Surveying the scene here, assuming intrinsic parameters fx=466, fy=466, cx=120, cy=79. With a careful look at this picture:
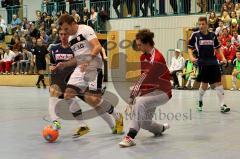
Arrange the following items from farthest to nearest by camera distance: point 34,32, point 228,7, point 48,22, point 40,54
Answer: point 48,22, point 34,32, point 40,54, point 228,7

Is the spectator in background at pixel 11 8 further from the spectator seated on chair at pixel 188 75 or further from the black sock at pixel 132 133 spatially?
the black sock at pixel 132 133

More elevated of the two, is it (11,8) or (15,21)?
(11,8)

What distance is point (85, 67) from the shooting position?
23.3 feet

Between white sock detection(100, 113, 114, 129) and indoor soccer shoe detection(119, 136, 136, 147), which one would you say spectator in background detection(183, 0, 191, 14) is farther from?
indoor soccer shoe detection(119, 136, 136, 147)

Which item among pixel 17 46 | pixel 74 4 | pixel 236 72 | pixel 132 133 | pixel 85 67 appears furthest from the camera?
pixel 74 4

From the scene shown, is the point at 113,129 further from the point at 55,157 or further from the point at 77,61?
the point at 55,157

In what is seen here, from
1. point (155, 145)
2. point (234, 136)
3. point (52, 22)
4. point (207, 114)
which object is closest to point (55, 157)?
point (155, 145)

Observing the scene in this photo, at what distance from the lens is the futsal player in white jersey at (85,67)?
713 cm

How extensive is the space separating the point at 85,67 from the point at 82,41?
0.44 m

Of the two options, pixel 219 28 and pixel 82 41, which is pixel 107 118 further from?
pixel 219 28

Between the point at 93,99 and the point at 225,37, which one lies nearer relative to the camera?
the point at 93,99

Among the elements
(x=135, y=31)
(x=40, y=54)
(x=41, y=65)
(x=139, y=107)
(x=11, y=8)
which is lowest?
(x=41, y=65)

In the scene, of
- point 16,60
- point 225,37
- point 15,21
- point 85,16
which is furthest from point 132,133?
point 15,21

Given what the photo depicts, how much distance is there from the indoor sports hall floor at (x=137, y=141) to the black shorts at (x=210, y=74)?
2.52ft
